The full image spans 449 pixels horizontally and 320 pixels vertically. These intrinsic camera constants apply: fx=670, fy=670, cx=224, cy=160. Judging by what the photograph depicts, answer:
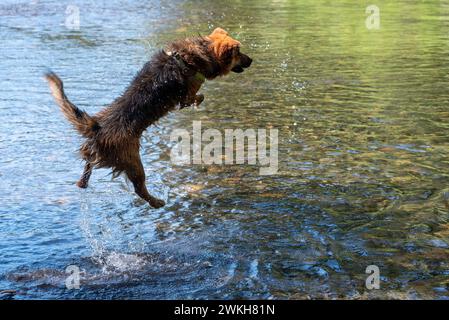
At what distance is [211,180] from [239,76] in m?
5.90

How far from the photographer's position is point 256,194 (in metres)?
7.43

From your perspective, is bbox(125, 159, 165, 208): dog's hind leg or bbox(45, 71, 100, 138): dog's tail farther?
bbox(125, 159, 165, 208): dog's hind leg

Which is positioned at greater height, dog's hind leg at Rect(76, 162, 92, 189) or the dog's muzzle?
the dog's muzzle

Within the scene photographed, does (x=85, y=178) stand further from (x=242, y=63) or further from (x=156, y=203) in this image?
(x=242, y=63)

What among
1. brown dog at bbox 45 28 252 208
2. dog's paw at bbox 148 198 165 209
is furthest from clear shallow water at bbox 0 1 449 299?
brown dog at bbox 45 28 252 208

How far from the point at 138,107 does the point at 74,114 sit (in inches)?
23.9

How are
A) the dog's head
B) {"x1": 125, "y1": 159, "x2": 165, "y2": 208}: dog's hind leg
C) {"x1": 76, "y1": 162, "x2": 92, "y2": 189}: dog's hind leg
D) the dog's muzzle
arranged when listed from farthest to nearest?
the dog's muzzle, the dog's head, {"x1": 76, "y1": 162, "x2": 92, "y2": 189}: dog's hind leg, {"x1": 125, "y1": 159, "x2": 165, "y2": 208}: dog's hind leg

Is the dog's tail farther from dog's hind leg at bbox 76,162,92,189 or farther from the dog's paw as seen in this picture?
the dog's paw

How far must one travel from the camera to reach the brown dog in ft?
20.6

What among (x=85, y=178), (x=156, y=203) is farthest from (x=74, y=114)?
(x=156, y=203)

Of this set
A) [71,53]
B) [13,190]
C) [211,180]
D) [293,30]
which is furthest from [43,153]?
[293,30]

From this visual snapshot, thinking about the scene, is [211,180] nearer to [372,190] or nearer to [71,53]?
[372,190]

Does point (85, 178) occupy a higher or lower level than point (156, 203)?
higher

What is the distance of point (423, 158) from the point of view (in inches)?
328
